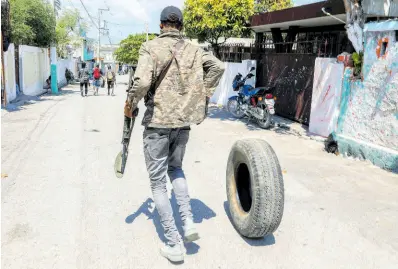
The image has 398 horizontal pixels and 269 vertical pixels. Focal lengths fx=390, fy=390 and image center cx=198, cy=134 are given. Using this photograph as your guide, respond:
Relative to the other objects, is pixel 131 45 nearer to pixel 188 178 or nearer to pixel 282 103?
pixel 282 103

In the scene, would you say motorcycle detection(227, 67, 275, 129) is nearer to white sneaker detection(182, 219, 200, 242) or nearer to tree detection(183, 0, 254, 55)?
tree detection(183, 0, 254, 55)

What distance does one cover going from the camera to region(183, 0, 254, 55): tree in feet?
44.1

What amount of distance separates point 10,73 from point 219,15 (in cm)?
793

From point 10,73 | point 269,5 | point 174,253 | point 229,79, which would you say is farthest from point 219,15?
point 269,5

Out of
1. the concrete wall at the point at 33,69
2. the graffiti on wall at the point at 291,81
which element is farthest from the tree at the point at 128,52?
the graffiti on wall at the point at 291,81

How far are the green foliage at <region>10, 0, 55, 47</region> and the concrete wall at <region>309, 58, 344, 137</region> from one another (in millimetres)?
12542

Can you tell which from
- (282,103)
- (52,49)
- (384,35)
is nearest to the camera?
(384,35)

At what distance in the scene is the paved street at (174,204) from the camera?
123 inches

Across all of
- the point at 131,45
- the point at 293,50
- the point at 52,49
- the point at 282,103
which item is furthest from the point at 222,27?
the point at 131,45

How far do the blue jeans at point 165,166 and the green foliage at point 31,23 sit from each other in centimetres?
1507

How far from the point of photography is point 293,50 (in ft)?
38.5

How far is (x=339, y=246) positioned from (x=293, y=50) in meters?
9.20

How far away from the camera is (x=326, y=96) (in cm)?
865

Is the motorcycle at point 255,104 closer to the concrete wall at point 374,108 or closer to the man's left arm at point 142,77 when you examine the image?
the concrete wall at point 374,108
